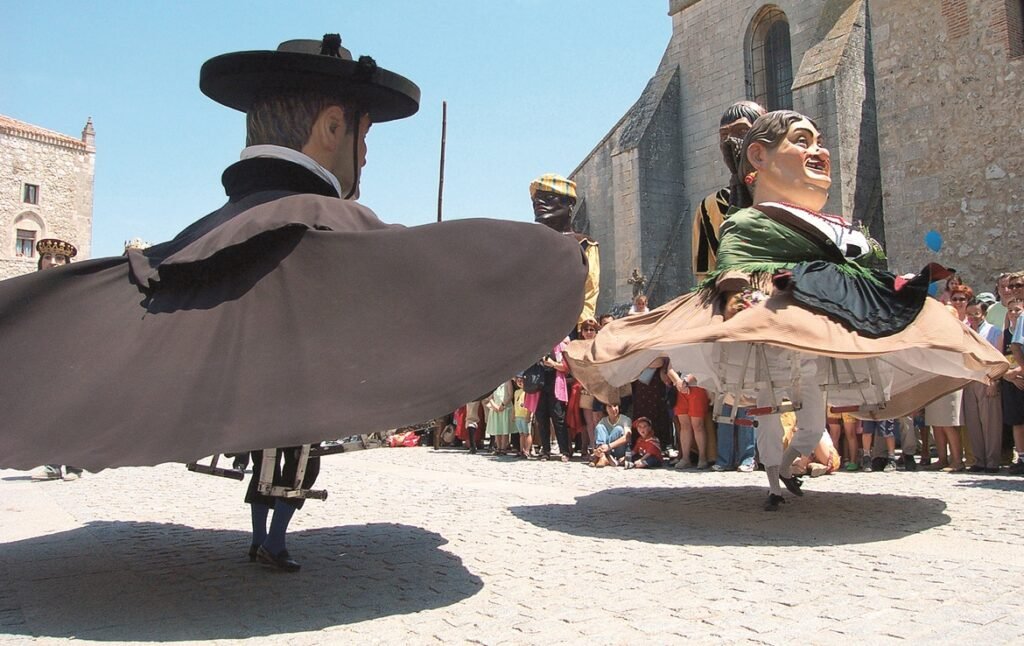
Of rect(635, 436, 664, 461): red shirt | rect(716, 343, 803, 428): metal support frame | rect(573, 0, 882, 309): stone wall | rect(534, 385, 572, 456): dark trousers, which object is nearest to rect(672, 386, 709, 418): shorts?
rect(635, 436, 664, 461): red shirt

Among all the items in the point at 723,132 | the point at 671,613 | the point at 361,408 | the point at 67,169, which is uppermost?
the point at 67,169

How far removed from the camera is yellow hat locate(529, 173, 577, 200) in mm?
7629

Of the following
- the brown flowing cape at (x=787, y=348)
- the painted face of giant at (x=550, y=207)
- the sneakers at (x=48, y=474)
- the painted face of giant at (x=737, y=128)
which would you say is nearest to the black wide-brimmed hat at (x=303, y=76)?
the brown flowing cape at (x=787, y=348)

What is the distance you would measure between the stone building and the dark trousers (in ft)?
145

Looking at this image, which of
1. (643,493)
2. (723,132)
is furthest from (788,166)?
(643,493)

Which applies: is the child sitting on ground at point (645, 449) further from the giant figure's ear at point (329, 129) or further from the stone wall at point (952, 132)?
the stone wall at point (952, 132)

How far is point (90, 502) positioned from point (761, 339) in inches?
207

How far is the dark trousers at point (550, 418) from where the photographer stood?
9609 millimetres

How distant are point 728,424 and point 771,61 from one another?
15035mm

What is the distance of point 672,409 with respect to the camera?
8789 millimetres

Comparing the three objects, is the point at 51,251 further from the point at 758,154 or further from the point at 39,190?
the point at 39,190

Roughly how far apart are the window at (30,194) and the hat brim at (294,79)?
51.3 metres

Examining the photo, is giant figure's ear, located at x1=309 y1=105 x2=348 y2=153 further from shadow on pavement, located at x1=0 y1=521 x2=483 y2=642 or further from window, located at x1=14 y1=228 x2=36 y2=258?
window, located at x1=14 y1=228 x2=36 y2=258

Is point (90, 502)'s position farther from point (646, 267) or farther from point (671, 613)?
point (646, 267)
